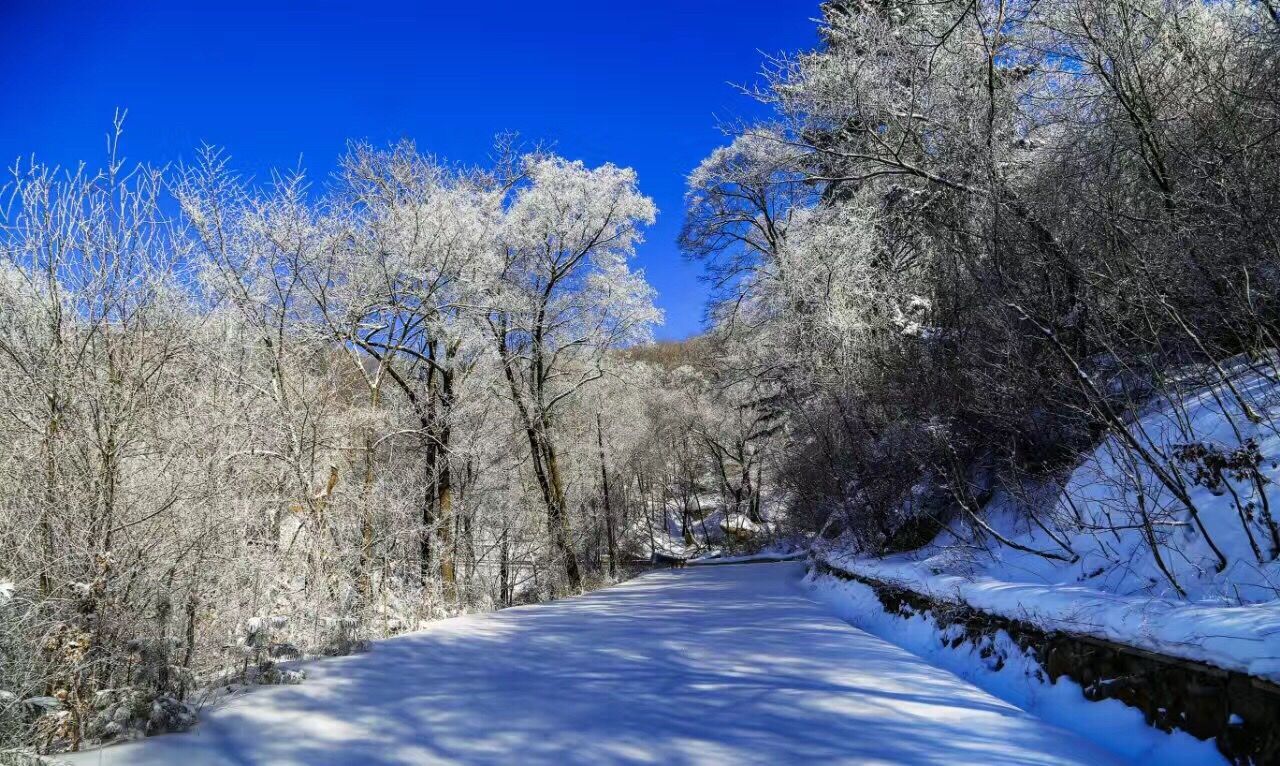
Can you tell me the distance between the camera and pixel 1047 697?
389 cm

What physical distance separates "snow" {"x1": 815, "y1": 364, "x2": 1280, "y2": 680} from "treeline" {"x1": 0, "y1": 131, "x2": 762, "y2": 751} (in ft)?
16.4

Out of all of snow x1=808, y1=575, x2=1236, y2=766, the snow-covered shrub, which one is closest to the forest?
the snow-covered shrub

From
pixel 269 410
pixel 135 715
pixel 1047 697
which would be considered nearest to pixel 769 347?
pixel 269 410

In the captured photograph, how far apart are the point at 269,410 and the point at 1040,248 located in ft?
29.4

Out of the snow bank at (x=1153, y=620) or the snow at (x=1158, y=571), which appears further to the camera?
the snow at (x=1158, y=571)

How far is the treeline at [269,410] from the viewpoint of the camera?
414 cm

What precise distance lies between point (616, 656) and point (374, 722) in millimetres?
2213

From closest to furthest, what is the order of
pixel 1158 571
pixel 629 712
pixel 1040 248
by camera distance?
pixel 629 712, pixel 1158 571, pixel 1040 248

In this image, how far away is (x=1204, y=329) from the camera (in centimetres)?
564

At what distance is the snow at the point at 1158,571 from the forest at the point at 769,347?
2.2 inches

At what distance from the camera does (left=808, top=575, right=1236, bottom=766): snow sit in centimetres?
298

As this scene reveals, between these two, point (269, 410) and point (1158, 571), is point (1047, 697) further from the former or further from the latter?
point (269, 410)

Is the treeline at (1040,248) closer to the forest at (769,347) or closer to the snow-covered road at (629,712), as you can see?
the forest at (769,347)

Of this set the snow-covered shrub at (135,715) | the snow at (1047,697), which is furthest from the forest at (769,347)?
the snow at (1047,697)
